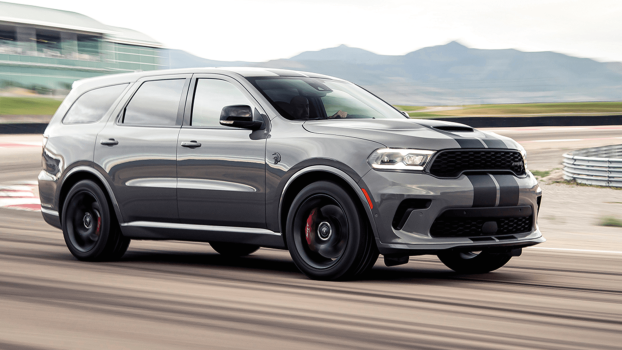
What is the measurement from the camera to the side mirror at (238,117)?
661 cm

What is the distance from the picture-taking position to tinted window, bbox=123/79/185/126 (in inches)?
294

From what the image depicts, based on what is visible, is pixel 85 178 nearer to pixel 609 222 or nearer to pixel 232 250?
pixel 232 250

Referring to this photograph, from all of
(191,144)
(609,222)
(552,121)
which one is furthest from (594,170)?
(552,121)

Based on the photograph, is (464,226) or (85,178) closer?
(464,226)

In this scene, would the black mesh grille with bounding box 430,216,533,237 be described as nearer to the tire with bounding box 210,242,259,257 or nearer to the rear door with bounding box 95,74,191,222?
the rear door with bounding box 95,74,191,222

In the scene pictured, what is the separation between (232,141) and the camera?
6867 millimetres

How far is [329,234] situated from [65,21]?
210 feet

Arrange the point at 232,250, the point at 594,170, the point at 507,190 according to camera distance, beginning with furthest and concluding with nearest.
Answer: the point at 594,170 → the point at 232,250 → the point at 507,190

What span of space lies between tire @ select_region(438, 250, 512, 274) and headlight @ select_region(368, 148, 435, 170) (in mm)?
1445

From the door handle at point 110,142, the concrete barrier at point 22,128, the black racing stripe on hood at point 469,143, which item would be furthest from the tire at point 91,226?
the concrete barrier at point 22,128

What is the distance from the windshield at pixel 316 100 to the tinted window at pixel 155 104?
82cm

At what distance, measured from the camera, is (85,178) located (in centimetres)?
818

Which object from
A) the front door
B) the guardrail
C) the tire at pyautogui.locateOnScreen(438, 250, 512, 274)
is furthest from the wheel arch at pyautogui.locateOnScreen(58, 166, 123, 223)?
the guardrail

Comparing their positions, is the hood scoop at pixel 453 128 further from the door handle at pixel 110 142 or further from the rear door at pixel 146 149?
the door handle at pixel 110 142
